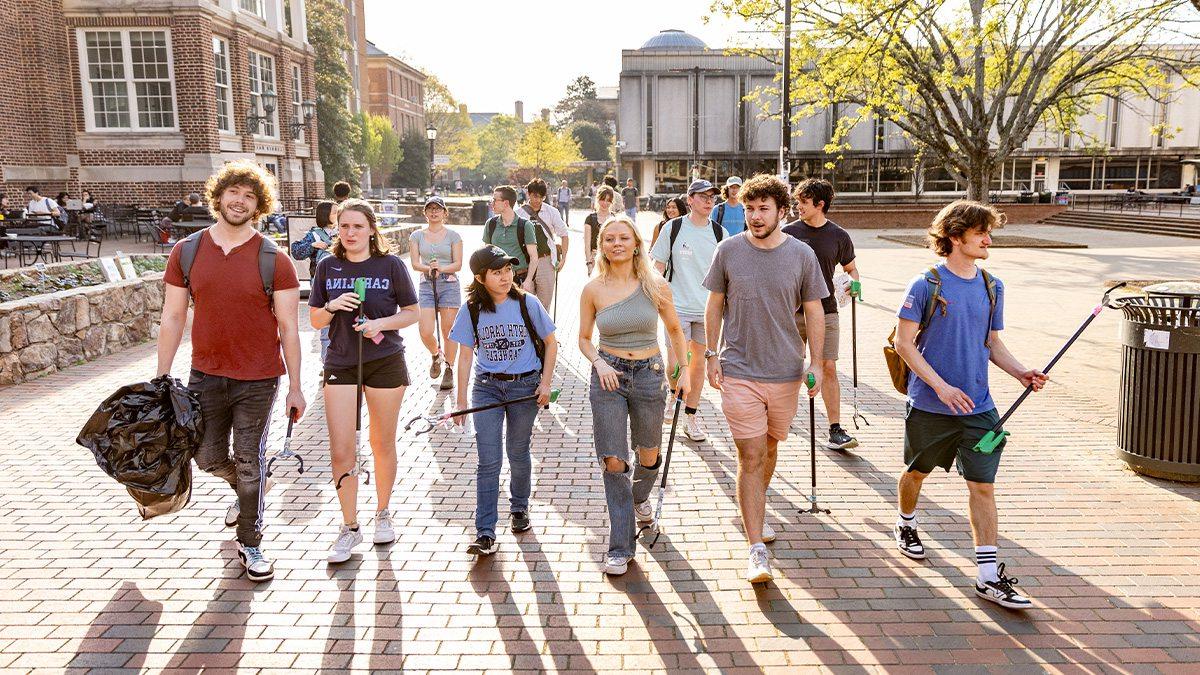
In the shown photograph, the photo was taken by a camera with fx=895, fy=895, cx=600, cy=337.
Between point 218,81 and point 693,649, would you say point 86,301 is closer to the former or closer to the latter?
point 693,649

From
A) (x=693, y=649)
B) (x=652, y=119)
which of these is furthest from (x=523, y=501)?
(x=652, y=119)

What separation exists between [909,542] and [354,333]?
10.3ft

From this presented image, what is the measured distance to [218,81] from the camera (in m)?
26.3

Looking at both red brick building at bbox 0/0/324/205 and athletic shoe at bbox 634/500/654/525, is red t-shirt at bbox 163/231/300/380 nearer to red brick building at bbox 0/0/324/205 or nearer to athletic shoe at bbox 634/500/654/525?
athletic shoe at bbox 634/500/654/525

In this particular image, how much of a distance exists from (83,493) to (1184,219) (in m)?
34.8

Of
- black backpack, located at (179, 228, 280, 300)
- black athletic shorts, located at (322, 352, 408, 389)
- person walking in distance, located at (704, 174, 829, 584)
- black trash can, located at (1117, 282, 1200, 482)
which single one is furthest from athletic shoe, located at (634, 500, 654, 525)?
black trash can, located at (1117, 282, 1200, 482)

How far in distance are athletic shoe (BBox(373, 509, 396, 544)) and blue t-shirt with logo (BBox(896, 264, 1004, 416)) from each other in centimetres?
293

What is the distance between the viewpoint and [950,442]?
436 centimetres

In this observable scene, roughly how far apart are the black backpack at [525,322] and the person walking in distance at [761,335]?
38.1 inches

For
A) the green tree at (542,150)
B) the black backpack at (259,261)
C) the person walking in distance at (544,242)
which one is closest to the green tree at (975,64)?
the person walking in distance at (544,242)

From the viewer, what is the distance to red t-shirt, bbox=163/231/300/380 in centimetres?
428

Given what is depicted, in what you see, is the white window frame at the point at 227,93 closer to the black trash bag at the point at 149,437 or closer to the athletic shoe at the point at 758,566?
the black trash bag at the point at 149,437

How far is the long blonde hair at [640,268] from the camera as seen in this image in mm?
4492

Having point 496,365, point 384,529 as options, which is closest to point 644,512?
point 496,365
